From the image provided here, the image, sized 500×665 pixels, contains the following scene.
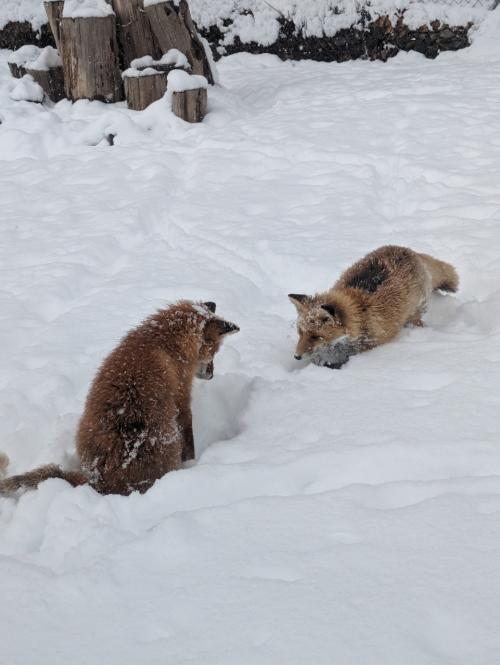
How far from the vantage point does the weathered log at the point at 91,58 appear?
9.27 metres

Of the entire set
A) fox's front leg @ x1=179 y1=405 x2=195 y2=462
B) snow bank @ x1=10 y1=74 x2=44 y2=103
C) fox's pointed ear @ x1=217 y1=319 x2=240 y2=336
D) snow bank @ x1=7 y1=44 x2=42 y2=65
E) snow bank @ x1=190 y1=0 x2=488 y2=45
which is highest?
snow bank @ x1=190 y1=0 x2=488 y2=45

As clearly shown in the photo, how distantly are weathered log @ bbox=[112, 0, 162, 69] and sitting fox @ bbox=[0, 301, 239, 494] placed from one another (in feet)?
24.5

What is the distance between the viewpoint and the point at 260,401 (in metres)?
3.78

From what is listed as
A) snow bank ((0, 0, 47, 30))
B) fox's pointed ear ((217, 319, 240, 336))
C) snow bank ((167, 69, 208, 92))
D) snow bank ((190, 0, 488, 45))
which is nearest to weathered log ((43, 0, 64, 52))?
snow bank ((167, 69, 208, 92))

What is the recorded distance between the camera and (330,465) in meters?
2.93

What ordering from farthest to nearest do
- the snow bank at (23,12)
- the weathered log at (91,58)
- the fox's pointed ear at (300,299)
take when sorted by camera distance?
the snow bank at (23,12) < the weathered log at (91,58) < the fox's pointed ear at (300,299)

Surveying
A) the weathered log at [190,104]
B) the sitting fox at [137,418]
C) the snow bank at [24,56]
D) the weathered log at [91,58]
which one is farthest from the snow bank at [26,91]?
the sitting fox at [137,418]

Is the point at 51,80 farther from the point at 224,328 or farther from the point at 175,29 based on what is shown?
the point at 224,328

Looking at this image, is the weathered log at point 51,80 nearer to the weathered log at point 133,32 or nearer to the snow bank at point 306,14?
the weathered log at point 133,32

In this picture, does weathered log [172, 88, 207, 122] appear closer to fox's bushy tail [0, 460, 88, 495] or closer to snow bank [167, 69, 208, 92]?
snow bank [167, 69, 208, 92]

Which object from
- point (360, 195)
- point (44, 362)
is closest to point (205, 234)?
point (360, 195)

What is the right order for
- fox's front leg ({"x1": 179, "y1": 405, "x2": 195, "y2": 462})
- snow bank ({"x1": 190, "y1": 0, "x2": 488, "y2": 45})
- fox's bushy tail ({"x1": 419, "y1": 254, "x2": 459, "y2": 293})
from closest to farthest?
1. fox's front leg ({"x1": 179, "y1": 405, "x2": 195, "y2": 462})
2. fox's bushy tail ({"x1": 419, "y1": 254, "x2": 459, "y2": 293})
3. snow bank ({"x1": 190, "y1": 0, "x2": 488, "y2": 45})

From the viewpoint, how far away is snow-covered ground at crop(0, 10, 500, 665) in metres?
2.04

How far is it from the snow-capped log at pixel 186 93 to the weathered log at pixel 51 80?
6.83 ft
